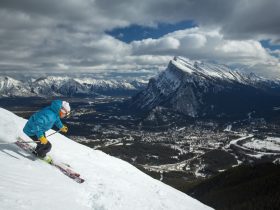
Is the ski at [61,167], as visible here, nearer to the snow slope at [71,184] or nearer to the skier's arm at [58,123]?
the snow slope at [71,184]

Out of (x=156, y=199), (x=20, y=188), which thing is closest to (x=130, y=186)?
(x=156, y=199)

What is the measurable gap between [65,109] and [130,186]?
22.2ft

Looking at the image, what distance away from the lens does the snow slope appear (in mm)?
12633

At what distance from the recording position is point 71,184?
16.2 meters

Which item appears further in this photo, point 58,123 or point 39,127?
point 58,123

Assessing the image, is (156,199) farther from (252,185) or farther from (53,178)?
(252,185)

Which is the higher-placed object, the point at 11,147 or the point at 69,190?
the point at 11,147

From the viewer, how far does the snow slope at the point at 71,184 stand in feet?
41.4

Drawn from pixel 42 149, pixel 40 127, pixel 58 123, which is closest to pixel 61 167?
pixel 42 149

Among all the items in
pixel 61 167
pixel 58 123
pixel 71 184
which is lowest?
pixel 71 184

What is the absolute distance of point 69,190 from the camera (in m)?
15.1

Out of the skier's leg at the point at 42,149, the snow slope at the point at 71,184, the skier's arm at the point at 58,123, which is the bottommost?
the snow slope at the point at 71,184

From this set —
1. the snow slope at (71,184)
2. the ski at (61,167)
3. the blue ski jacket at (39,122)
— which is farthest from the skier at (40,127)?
the snow slope at (71,184)

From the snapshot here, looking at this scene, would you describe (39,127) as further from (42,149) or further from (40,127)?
(42,149)
